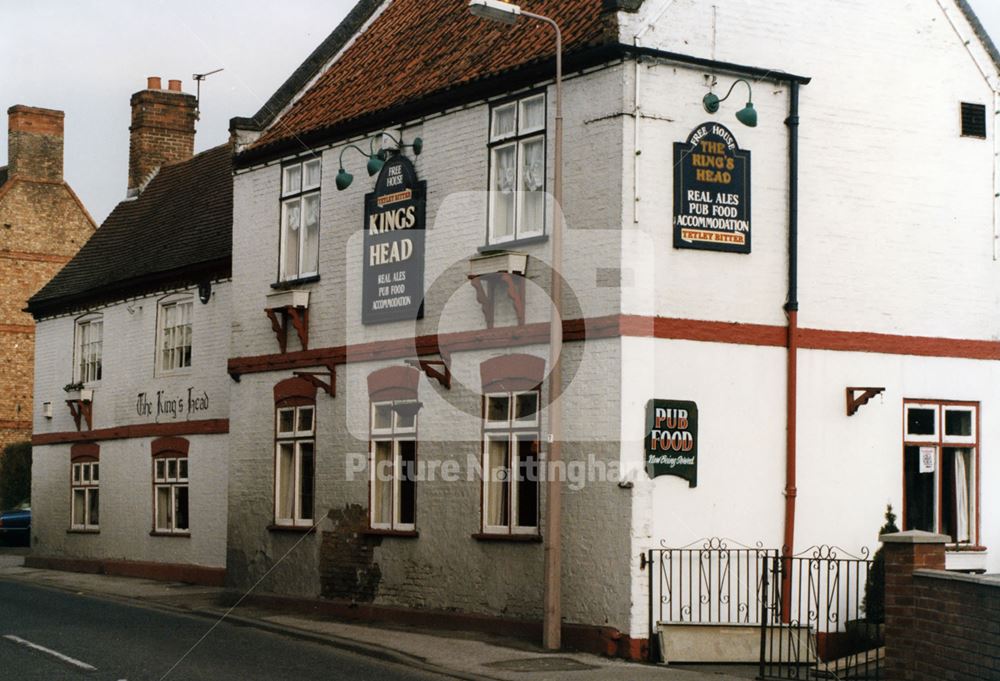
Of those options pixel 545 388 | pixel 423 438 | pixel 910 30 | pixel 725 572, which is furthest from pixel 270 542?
pixel 910 30

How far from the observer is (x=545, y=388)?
57.3ft

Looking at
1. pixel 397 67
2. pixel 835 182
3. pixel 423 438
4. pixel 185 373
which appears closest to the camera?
pixel 835 182

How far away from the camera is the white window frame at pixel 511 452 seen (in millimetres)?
17703

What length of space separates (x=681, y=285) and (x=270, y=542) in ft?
30.6

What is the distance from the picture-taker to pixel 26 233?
49.4 meters

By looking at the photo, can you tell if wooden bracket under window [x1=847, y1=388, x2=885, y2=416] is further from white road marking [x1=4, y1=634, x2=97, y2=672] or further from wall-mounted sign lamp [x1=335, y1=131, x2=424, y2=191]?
white road marking [x1=4, y1=634, x2=97, y2=672]

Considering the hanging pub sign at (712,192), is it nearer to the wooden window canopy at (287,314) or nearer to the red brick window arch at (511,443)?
the red brick window arch at (511,443)

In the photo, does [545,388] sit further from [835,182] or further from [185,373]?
[185,373]

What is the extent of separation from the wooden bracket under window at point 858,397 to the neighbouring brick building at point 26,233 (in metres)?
36.6

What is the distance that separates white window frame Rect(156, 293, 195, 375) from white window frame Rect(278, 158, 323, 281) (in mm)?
5520

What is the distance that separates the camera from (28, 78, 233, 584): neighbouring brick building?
88.6 ft

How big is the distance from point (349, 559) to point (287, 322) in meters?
4.14

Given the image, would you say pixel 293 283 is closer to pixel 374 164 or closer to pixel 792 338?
pixel 374 164

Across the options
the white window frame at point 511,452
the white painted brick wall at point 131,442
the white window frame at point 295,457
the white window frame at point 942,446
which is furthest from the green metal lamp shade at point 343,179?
the white window frame at point 942,446
